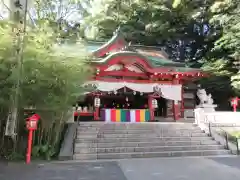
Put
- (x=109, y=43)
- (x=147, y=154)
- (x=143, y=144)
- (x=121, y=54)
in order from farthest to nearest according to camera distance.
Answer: (x=109, y=43), (x=121, y=54), (x=143, y=144), (x=147, y=154)

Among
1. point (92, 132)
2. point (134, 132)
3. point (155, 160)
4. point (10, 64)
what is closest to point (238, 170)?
point (155, 160)

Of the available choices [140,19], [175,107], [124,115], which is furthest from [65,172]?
[140,19]

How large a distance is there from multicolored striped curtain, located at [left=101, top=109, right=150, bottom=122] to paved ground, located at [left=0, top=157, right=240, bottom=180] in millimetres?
5430

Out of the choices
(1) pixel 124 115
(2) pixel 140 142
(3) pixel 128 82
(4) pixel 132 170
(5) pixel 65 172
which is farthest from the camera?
(3) pixel 128 82

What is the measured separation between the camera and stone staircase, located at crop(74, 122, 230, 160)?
8.52m

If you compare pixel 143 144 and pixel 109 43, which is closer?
pixel 143 144

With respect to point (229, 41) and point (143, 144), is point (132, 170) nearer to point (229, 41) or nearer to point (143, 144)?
point (143, 144)

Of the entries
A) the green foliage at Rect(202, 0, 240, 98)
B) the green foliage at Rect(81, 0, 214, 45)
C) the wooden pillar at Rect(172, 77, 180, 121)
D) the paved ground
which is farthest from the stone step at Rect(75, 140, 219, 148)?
the green foliage at Rect(81, 0, 214, 45)

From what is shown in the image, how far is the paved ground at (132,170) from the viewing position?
19.1 feet

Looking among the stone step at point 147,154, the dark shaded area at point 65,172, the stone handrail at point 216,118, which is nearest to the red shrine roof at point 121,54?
the stone handrail at point 216,118

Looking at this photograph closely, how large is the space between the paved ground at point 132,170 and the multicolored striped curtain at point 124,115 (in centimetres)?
543

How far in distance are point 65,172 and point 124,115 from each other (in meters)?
7.28

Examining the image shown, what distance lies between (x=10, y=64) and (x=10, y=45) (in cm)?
52

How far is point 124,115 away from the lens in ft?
43.7
